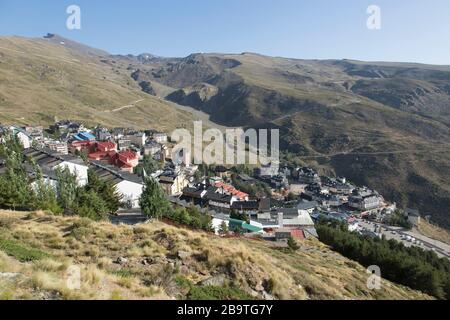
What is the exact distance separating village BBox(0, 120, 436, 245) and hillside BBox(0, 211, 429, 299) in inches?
629

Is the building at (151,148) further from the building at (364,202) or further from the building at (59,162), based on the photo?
the building at (364,202)

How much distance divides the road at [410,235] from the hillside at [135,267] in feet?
195

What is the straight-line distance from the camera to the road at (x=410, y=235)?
71625 millimetres

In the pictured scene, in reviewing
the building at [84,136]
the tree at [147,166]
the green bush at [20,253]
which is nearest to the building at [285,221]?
the tree at [147,166]

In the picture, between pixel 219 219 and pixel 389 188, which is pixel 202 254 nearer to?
pixel 219 219

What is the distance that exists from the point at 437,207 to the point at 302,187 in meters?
39.8

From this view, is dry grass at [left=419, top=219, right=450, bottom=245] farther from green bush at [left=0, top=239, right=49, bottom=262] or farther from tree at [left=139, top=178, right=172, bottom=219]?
green bush at [left=0, top=239, right=49, bottom=262]

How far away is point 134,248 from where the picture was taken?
1634 centimetres

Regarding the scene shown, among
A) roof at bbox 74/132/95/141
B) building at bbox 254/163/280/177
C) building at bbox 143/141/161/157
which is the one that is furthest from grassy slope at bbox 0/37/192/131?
building at bbox 254/163/280/177

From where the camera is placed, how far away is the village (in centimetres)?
4881

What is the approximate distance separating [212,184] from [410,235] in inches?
1721

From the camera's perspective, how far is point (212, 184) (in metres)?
78.4

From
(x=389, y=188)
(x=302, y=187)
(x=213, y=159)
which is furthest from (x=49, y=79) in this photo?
(x=389, y=188)

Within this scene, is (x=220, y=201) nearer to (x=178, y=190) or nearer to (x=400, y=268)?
(x=178, y=190)
